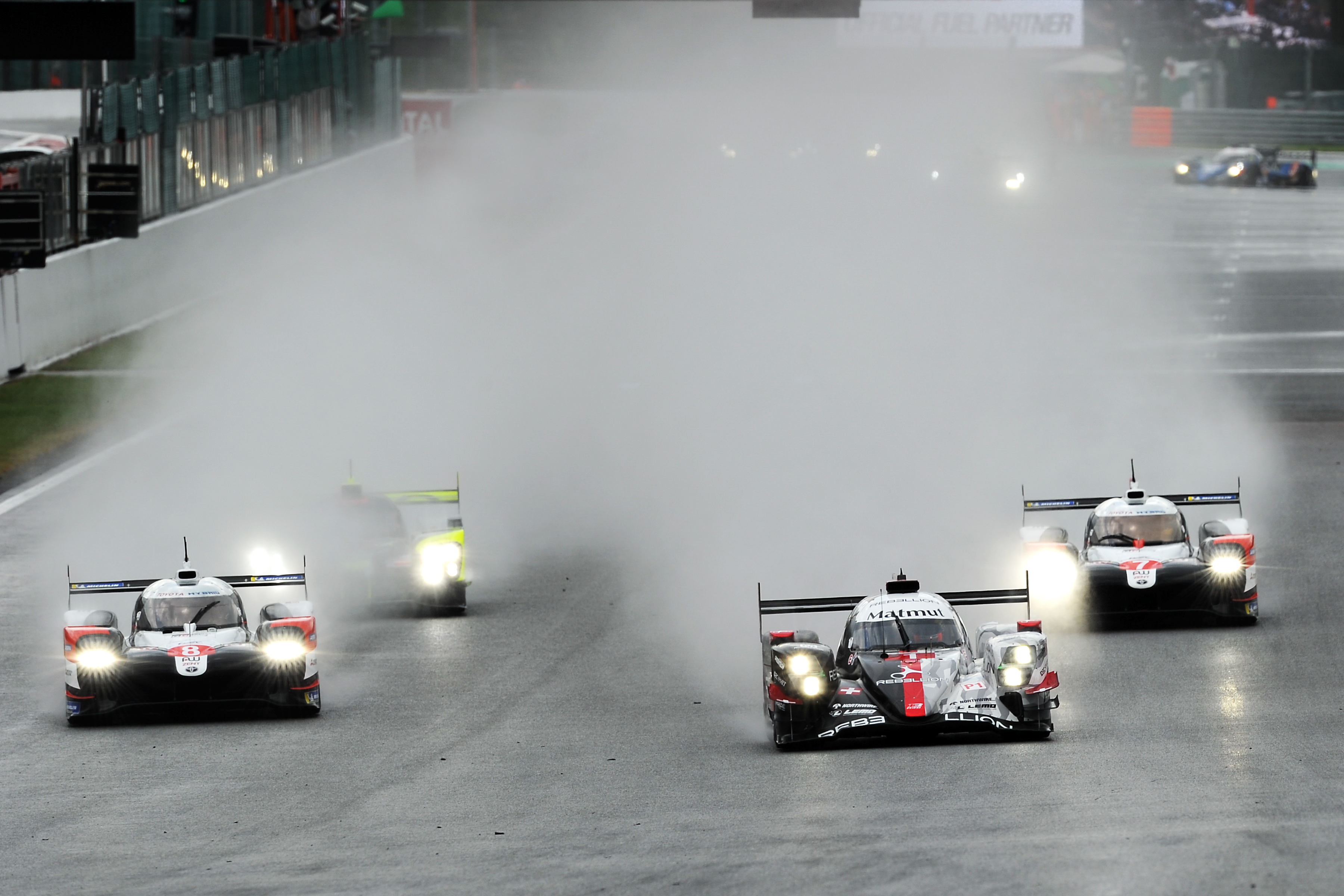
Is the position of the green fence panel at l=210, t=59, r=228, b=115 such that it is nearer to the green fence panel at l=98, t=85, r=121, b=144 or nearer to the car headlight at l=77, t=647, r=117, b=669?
the green fence panel at l=98, t=85, r=121, b=144

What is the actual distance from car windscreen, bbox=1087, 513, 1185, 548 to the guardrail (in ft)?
211

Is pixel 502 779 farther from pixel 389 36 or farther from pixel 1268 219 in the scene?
pixel 389 36

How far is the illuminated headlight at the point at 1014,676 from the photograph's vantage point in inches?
581

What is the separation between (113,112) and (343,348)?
652cm

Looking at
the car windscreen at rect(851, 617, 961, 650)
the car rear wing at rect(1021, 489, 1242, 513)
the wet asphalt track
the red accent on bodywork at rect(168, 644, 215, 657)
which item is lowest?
the wet asphalt track

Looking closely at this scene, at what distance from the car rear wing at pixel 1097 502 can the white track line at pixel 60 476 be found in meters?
13.8

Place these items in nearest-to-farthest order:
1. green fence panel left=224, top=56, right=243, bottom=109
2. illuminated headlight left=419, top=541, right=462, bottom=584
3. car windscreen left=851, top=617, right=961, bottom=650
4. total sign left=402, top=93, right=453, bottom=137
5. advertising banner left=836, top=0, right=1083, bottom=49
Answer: car windscreen left=851, top=617, right=961, bottom=650
illuminated headlight left=419, top=541, right=462, bottom=584
green fence panel left=224, top=56, right=243, bottom=109
total sign left=402, top=93, right=453, bottom=137
advertising banner left=836, top=0, right=1083, bottom=49

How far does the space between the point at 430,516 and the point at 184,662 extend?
9.80 metres

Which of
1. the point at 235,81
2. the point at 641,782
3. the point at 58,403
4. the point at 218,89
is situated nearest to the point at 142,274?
the point at 218,89

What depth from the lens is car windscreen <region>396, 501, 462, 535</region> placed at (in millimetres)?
20719

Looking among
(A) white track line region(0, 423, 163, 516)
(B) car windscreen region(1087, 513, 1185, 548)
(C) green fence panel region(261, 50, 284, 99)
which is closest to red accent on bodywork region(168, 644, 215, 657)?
(B) car windscreen region(1087, 513, 1185, 548)

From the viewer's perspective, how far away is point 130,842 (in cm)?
1229

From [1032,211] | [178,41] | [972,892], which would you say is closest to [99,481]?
[972,892]

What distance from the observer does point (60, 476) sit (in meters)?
28.8
